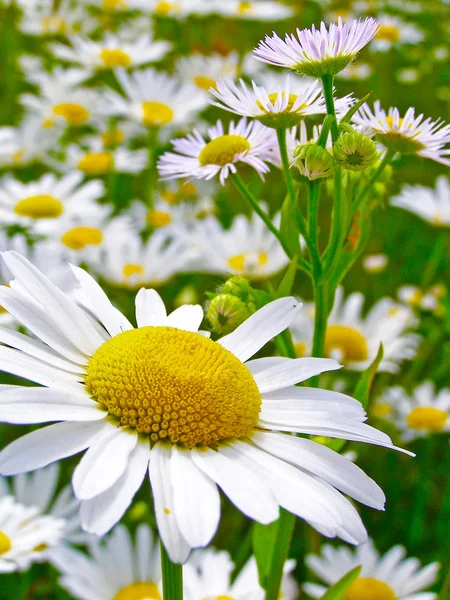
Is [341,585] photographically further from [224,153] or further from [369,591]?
[369,591]

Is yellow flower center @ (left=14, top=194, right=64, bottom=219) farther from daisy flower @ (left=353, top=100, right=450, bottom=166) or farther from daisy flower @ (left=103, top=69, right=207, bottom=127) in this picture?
daisy flower @ (left=353, top=100, right=450, bottom=166)

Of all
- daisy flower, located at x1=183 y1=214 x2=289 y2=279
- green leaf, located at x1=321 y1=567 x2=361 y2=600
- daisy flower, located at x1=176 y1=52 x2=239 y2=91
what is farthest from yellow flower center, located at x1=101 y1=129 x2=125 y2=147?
green leaf, located at x1=321 y1=567 x2=361 y2=600

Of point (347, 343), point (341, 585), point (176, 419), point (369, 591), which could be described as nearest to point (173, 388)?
point (176, 419)

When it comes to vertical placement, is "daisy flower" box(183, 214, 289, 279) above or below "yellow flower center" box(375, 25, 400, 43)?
below

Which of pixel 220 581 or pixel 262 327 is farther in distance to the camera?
pixel 220 581

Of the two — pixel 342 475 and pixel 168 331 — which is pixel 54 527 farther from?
pixel 342 475

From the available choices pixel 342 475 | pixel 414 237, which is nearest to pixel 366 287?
pixel 414 237

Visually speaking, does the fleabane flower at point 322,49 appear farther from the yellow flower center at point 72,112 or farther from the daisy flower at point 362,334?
the yellow flower center at point 72,112
